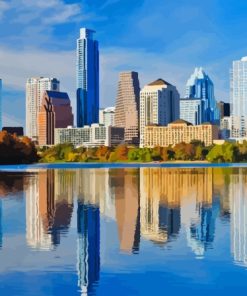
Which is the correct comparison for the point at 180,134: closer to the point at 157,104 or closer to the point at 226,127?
the point at 157,104

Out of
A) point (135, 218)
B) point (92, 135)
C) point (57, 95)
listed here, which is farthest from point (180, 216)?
point (57, 95)

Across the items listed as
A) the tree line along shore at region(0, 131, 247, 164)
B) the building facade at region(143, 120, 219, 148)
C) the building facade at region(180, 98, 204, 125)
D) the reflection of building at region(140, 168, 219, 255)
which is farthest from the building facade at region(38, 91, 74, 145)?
the reflection of building at region(140, 168, 219, 255)

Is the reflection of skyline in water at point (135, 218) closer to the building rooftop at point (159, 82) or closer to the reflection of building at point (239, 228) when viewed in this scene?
the reflection of building at point (239, 228)

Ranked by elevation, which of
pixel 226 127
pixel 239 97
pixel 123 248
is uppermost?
pixel 239 97

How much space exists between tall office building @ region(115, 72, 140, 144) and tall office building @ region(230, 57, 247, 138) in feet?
99.7

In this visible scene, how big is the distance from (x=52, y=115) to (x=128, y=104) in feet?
75.8

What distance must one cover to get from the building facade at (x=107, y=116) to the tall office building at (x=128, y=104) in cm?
544

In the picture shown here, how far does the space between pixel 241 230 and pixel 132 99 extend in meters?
166

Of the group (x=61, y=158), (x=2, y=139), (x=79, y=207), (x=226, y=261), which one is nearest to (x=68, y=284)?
(x=226, y=261)

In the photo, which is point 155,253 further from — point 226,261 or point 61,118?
point 61,118

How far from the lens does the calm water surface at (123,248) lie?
9953 millimetres

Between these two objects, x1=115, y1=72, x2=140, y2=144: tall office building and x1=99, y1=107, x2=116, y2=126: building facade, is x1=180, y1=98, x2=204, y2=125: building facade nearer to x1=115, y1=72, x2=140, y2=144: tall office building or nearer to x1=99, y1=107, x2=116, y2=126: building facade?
x1=115, y1=72, x2=140, y2=144: tall office building

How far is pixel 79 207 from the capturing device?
21016mm

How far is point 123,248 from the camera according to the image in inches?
516
